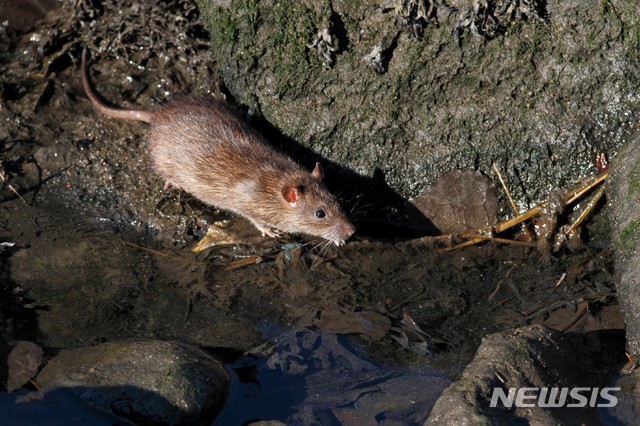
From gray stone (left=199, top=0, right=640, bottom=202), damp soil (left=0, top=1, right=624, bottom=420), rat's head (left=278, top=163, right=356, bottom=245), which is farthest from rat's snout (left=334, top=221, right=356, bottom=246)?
gray stone (left=199, top=0, right=640, bottom=202)

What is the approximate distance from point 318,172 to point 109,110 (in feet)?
6.76

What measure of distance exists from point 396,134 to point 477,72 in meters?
0.80

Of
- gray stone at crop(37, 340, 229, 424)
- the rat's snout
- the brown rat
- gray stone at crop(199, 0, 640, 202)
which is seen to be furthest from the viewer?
the brown rat

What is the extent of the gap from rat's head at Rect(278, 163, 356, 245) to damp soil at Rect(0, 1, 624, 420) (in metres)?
0.19

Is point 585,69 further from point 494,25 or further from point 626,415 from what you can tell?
point 626,415

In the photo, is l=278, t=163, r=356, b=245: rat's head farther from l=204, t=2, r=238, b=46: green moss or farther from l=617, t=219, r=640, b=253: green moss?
l=617, t=219, r=640, b=253: green moss

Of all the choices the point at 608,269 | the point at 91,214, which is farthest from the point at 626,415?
the point at 91,214

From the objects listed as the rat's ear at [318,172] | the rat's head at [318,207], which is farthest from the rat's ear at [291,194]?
the rat's ear at [318,172]

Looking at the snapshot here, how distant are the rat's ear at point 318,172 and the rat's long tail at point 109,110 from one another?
159 cm

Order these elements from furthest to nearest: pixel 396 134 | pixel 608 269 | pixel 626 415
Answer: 1. pixel 396 134
2. pixel 608 269
3. pixel 626 415

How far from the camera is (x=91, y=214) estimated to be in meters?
7.18

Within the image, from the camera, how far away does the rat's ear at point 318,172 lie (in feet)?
22.4

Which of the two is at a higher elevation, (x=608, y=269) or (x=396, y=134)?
(x=396, y=134)

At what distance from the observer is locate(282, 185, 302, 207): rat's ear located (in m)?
6.88
